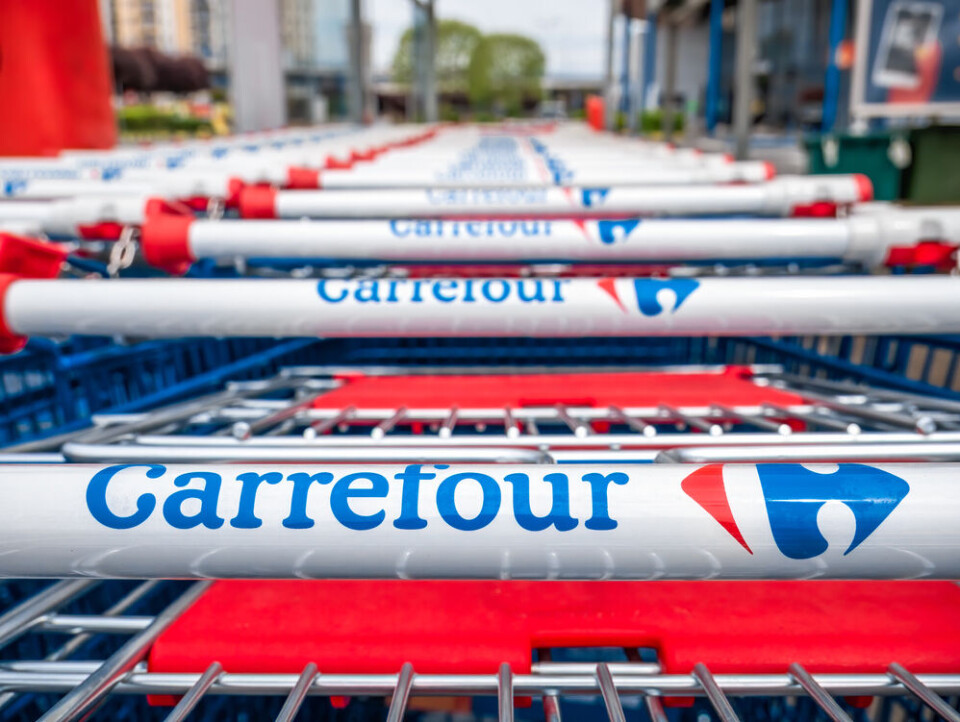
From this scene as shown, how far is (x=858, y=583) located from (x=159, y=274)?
65.7 inches

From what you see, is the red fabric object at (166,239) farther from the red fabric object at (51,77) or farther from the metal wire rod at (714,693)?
the red fabric object at (51,77)

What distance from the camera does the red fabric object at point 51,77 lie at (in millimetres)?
4188

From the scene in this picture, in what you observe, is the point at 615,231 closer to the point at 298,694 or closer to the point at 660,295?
the point at 660,295

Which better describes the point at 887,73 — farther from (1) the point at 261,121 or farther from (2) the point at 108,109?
(2) the point at 108,109

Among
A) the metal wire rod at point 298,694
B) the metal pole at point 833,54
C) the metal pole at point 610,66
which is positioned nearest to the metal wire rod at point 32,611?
the metal wire rod at point 298,694

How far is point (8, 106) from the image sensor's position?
4.20 metres

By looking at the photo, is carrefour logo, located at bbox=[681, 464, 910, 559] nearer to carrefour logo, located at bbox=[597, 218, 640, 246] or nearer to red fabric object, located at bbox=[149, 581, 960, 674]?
red fabric object, located at bbox=[149, 581, 960, 674]

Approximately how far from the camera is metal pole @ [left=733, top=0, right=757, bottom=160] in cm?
354

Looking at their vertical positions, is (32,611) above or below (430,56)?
below

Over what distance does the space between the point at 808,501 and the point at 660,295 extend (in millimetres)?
394

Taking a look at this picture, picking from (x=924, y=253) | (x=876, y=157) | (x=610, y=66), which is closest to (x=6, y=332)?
(x=924, y=253)

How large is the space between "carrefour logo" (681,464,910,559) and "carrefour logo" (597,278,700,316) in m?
0.36

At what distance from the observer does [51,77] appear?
4.49 metres

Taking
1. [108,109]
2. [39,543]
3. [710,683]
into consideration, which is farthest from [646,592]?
[108,109]
